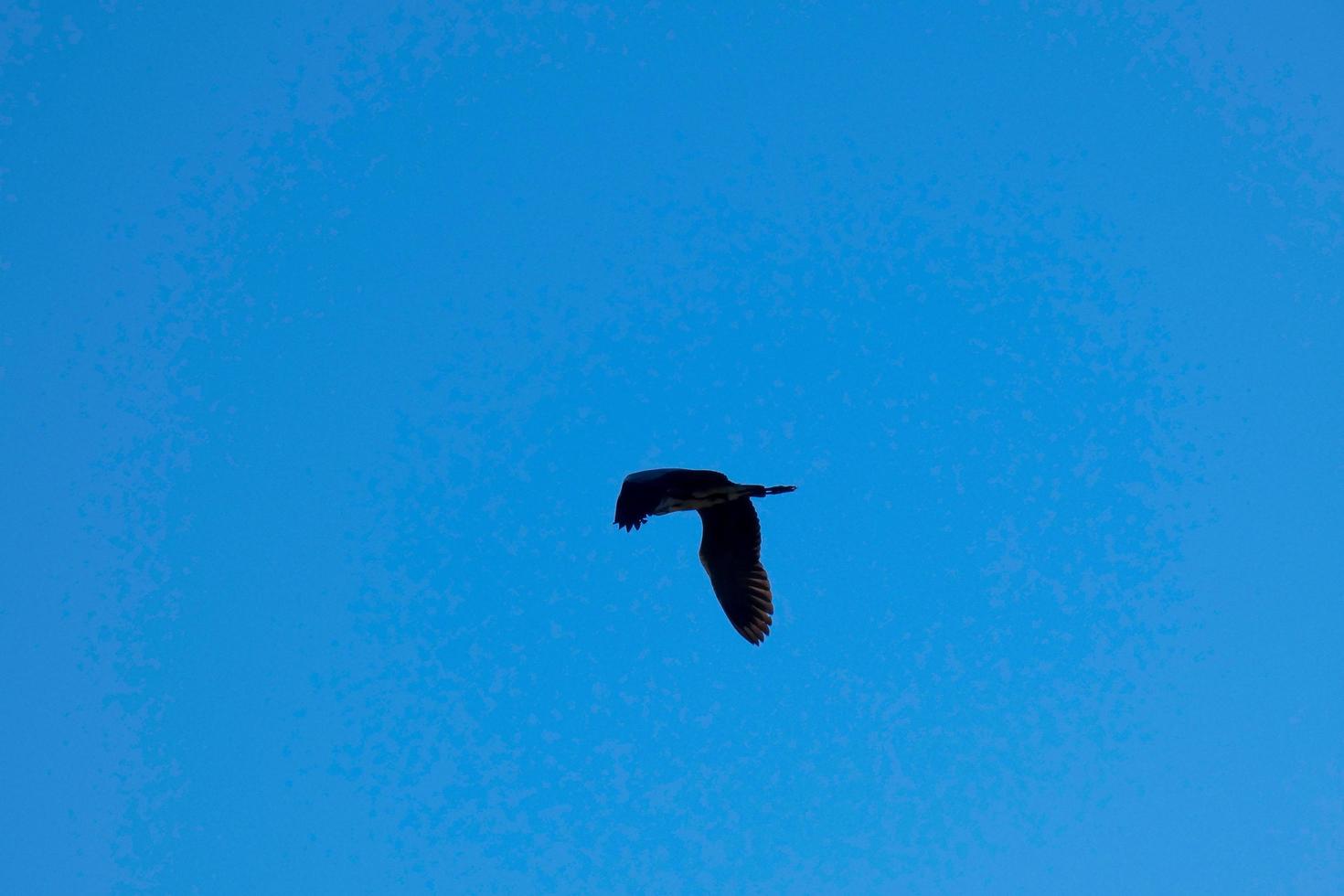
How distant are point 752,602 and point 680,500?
9.65ft

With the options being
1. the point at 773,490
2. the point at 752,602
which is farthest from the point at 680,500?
the point at 752,602

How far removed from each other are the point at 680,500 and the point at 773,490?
139 cm

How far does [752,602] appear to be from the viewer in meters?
20.6

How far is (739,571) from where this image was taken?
2064 centimetres

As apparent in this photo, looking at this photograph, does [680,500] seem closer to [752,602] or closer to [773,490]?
[773,490]

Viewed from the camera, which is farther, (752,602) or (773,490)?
(752,602)

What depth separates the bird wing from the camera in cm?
2041

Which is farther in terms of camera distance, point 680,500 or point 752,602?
point 752,602

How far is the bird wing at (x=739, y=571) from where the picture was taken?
20406 mm

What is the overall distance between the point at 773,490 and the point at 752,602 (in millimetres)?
2381

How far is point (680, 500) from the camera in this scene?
18375 millimetres
